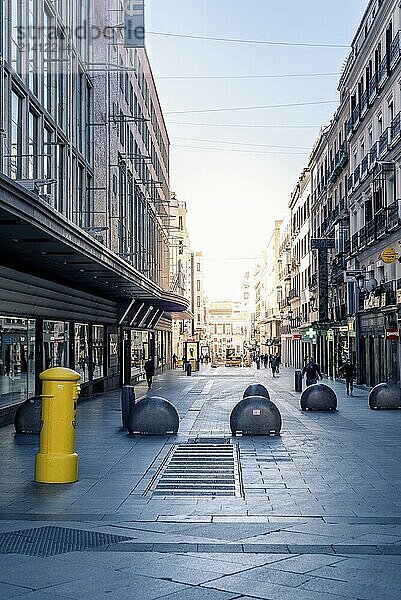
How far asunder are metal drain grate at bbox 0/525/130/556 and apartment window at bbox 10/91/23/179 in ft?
46.0

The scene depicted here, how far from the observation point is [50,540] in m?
8.88

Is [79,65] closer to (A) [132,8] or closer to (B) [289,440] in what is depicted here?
(A) [132,8]

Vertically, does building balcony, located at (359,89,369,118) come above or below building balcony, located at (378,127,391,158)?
above

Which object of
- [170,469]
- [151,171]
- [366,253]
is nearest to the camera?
[170,469]

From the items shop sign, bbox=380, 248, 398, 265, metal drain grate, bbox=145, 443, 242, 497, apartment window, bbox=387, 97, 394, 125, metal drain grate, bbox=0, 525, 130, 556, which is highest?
apartment window, bbox=387, 97, 394, 125

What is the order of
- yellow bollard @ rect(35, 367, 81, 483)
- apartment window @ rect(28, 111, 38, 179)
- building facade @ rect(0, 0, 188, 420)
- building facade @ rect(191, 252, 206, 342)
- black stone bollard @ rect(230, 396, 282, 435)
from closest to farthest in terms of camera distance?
yellow bollard @ rect(35, 367, 81, 483) < black stone bollard @ rect(230, 396, 282, 435) < building facade @ rect(0, 0, 188, 420) < apartment window @ rect(28, 111, 38, 179) < building facade @ rect(191, 252, 206, 342)

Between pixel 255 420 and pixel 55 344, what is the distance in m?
11.9

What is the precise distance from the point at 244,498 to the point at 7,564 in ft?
13.9

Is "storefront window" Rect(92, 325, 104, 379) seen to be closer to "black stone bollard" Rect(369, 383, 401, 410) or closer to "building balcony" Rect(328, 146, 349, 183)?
"black stone bollard" Rect(369, 383, 401, 410)

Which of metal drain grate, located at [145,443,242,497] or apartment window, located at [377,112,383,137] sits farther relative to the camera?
apartment window, located at [377,112,383,137]

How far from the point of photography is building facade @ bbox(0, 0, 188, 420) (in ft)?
67.7

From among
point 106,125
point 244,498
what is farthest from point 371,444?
point 106,125

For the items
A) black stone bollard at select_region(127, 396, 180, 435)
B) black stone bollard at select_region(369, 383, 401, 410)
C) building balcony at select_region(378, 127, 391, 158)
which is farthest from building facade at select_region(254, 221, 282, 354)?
black stone bollard at select_region(127, 396, 180, 435)

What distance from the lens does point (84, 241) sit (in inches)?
784
